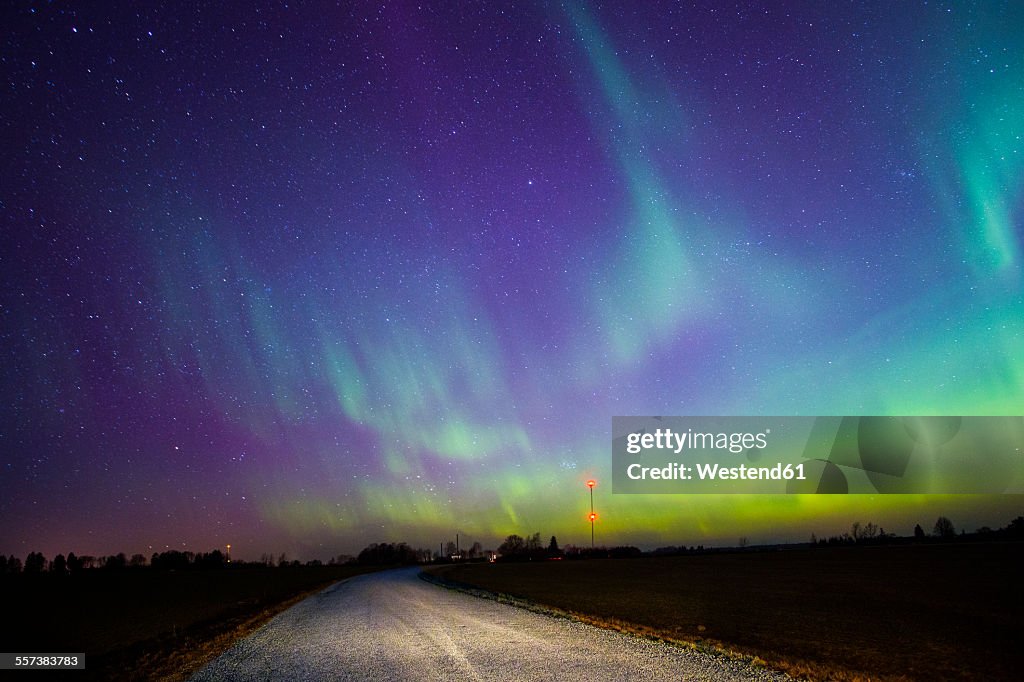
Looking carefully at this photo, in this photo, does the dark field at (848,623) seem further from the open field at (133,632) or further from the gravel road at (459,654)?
the open field at (133,632)

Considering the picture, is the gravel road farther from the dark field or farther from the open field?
the dark field

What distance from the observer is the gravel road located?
539 inches

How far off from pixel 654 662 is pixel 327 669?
7.65 metres

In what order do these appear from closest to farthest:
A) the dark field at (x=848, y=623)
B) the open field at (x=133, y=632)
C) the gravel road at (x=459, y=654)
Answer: the gravel road at (x=459, y=654), the dark field at (x=848, y=623), the open field at (x=133, y=632)

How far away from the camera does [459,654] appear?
52.3 ft

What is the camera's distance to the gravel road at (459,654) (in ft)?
45.0

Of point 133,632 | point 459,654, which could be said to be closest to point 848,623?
point 459,654

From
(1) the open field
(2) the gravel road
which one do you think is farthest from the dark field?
(1) the open field

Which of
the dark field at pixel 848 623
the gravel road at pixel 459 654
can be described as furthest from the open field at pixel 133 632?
the dark field at pixel 848 623

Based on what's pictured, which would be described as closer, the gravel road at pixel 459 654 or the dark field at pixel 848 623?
the gravel road at pixel 459 654

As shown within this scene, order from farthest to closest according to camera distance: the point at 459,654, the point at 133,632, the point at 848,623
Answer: the point at 133,632, the point at 848,623, the point at 459,654

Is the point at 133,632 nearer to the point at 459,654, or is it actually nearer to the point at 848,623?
the point at 459,654

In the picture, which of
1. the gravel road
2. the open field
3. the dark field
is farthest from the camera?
the open field

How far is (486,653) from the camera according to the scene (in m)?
16.0
